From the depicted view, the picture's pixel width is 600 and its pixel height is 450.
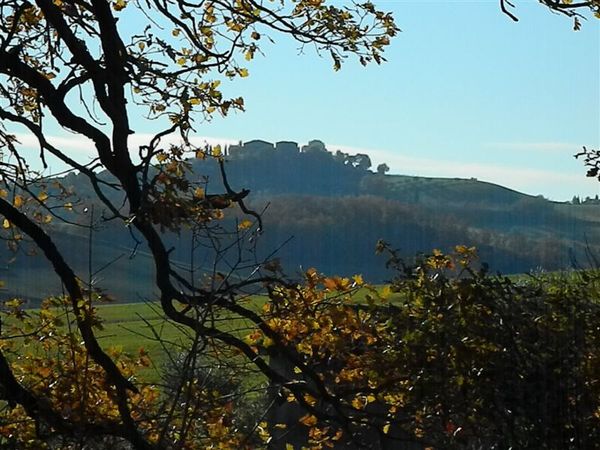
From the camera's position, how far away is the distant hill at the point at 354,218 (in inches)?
316

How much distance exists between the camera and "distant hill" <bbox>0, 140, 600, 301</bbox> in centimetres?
802

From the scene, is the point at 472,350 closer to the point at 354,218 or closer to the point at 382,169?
the point at 354,218

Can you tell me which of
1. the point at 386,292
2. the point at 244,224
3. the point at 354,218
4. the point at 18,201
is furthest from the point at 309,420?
the point at 354,218

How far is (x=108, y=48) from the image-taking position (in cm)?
622

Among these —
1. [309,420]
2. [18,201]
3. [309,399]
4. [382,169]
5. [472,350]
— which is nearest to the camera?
[472,350]

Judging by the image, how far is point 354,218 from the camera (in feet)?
177

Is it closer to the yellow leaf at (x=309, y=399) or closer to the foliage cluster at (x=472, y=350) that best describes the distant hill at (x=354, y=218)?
the foliage cluster at (x=472, y=350)

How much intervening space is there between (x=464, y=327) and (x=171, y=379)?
1.95 metres

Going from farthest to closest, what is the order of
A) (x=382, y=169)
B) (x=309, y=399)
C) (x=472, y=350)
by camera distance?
(x=382, y=169) → (x=309, y=399) → (x=472, y=350)

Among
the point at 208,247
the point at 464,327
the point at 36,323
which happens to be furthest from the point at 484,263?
the point at 36,323

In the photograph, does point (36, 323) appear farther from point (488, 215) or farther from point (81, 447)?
point (488, 215)

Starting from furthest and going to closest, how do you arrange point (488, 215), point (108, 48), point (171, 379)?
point (488, 215), point (171, 379), point (108, 48)

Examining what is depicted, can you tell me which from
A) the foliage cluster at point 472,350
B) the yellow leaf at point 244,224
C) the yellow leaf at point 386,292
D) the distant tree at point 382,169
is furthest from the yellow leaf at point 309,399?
the distant tree at point 382,169

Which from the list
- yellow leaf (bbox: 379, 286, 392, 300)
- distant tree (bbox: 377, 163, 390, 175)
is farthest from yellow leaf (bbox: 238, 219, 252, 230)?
distant tree (bbox: 377, 163, 390, 175)
